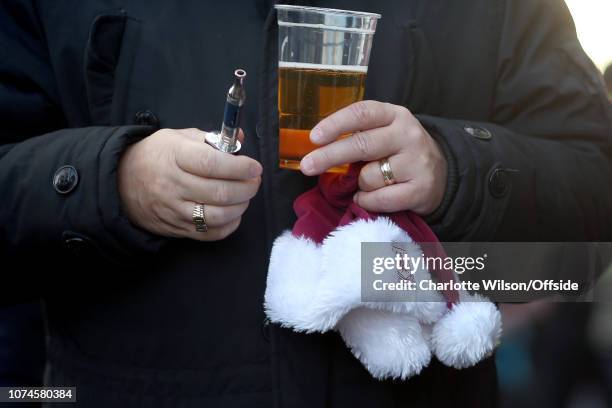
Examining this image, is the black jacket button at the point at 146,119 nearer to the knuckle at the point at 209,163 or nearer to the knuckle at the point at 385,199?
the knuckle at the point at 209,163

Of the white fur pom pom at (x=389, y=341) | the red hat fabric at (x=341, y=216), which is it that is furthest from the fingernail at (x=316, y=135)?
the white fur pom pom at (x=389, y=341)

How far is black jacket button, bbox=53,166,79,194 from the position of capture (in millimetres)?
1136

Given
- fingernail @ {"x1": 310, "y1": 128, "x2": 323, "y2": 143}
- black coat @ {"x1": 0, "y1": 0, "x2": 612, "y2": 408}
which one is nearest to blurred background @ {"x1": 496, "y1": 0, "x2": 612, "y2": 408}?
black coat @ {"x1": 0, "y1": 0, "x2": 612, "y2": 408}

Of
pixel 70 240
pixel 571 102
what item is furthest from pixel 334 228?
pixel 571 102

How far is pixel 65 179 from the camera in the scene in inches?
45.0

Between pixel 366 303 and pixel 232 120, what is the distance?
1.35 ft

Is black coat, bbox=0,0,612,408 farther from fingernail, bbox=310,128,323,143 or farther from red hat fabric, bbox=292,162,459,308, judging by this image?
fingernail, bbox=310,128,323,143

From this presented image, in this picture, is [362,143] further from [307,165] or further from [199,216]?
[199,216]

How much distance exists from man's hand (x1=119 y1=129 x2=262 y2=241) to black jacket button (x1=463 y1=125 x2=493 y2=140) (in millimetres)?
514

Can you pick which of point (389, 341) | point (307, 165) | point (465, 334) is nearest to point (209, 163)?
point (307, 165)

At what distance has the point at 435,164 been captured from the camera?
1104 mm

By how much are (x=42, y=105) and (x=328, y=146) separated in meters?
0.79

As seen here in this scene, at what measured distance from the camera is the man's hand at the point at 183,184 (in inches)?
39.4

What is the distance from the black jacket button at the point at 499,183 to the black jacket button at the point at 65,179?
0.92 m
